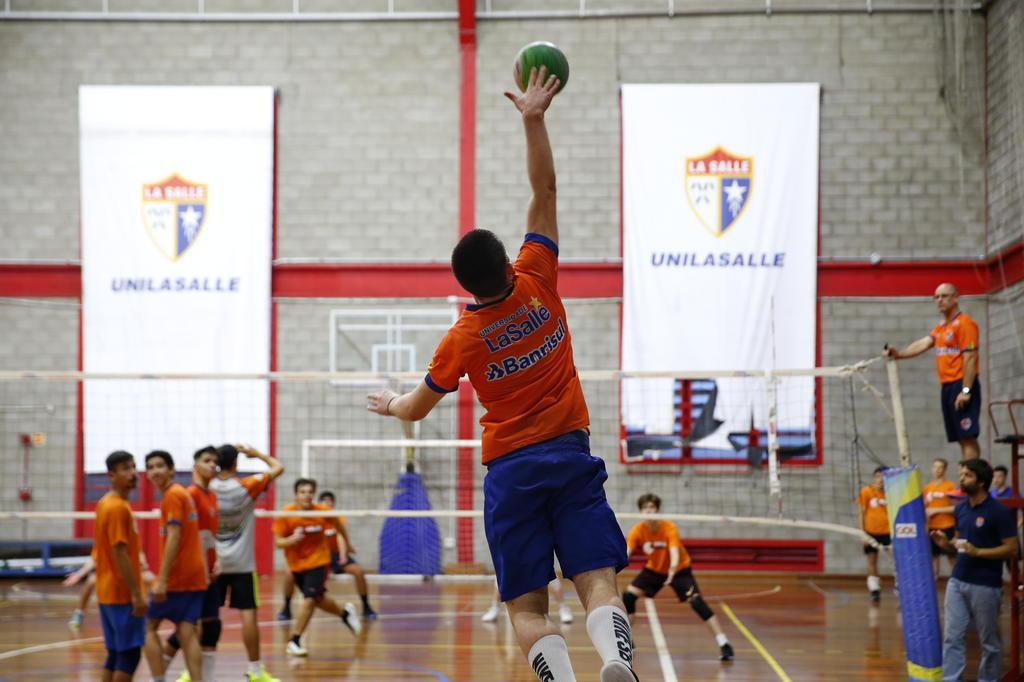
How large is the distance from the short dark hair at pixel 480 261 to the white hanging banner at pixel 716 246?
1130 centimetres

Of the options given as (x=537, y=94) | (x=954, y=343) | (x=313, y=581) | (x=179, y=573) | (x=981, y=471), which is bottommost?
(x=313, y=581)

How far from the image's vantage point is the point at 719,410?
14.8 meters

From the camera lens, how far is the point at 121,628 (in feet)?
21.7

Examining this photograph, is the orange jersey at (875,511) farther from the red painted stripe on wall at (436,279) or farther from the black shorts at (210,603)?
the black shorts at (210,603)

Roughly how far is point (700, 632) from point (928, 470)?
603 centimetres

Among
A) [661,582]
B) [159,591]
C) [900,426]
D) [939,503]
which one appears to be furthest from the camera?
[939,503]

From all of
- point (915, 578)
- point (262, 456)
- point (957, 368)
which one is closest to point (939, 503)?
point (957, 368)

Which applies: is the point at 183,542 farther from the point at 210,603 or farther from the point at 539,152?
the point at 539,152

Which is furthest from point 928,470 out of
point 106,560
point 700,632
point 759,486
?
point 106,560

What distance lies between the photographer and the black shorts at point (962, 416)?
10.0 metres

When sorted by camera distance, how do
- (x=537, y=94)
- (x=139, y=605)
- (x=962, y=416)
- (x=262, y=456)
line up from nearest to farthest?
(x=537, y=94) → (x=139, y=605) → (x=262, y=456) → (x=962, y=416)

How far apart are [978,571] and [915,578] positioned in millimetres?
646

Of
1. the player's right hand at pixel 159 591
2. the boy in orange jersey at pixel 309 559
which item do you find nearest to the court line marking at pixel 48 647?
the boy in orange jersey at pixel 309 559


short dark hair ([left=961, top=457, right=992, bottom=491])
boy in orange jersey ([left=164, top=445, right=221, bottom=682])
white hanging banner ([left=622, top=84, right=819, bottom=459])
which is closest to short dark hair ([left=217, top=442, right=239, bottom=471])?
boy in orange jersey ([left=164, top=445, right=221, bottom=682])
